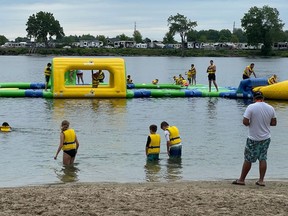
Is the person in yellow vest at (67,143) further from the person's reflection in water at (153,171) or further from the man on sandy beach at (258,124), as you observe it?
the man on sandy beach at (258,124)

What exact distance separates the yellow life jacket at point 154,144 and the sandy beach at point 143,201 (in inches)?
124

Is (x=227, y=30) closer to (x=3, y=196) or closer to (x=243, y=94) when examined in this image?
(x=243, y=94)

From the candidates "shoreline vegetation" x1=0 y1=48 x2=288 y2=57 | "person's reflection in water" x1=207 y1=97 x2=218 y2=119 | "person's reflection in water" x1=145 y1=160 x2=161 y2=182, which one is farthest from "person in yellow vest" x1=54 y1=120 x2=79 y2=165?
"shoreline vegetation" x1=0 y1=48 x2=288 y2=57

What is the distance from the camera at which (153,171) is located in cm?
1165

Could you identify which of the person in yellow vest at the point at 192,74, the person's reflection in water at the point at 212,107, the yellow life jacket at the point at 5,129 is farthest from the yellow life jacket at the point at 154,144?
the person in yellow vest at the point at 192,74

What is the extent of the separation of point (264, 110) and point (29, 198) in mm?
3716

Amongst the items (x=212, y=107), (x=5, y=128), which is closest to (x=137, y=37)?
(x=212, y=107)

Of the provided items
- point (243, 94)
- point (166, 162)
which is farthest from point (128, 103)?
point (166, 162)

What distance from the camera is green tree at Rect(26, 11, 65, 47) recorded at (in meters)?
142

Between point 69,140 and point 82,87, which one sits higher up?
point 82,87

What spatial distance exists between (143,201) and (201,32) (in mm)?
173433

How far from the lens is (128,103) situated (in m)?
23.6

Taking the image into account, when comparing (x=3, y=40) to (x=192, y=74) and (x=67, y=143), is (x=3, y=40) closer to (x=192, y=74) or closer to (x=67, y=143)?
(x=192, y=74)

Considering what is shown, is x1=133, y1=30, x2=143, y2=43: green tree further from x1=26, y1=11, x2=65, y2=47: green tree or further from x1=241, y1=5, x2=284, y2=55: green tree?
x1=241, y1=5, x2=284, y2=55: green tree
